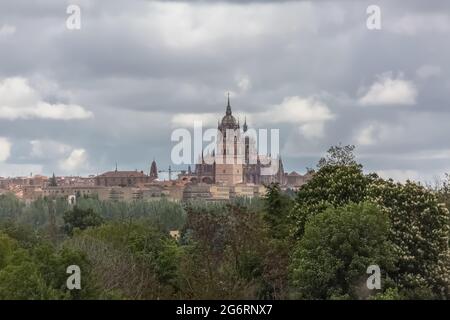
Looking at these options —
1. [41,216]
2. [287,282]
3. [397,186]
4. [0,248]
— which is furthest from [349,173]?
[41,216]

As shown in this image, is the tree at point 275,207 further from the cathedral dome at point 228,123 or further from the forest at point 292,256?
the cathedral dome at point 228,123

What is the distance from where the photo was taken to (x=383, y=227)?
33.0 metres

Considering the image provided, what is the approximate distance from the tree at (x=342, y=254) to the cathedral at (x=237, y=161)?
11573cm

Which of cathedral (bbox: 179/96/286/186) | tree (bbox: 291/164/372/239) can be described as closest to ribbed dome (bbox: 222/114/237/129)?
cathedral (bbox: 179/96/286/186)

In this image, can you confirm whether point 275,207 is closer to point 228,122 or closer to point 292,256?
point 292,256

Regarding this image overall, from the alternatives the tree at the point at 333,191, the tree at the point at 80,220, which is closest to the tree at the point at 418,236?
the tree at the point at 333,191

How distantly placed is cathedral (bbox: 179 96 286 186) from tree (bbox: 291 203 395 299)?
11573cm

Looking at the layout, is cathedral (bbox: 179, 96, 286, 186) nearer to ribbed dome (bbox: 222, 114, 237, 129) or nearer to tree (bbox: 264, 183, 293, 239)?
ribbed dome (bbox: 222, 114, 237, 129)

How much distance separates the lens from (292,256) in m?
35.1

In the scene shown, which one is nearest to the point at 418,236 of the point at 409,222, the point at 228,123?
the point at 409,222

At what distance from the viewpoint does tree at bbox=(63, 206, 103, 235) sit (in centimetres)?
7984

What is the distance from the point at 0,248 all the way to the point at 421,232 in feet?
58.8

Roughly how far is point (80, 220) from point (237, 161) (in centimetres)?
9370
